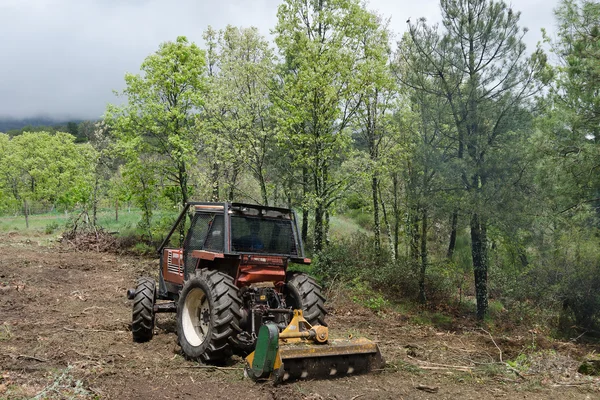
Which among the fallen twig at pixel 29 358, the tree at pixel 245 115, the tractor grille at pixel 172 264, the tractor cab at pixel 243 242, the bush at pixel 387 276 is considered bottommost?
the bush at pixel 387 276

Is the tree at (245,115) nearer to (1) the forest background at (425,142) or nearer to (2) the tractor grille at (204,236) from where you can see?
(1) the forest background at (425,142)

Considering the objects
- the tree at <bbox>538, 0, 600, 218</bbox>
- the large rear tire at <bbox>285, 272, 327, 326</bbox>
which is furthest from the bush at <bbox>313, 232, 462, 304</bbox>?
the large rear tire at <bbox>285, 272, 327, 326</bbox>

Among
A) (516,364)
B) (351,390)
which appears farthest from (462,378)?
(351,390)

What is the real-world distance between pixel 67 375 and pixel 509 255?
44.7 ft

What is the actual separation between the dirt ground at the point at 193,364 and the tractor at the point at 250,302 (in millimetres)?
243

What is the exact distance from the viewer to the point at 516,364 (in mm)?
7652

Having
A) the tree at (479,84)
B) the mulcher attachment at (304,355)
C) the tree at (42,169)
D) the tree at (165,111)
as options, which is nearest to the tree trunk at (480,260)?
the tree at (479,84)

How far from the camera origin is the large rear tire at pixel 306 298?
24.5ft

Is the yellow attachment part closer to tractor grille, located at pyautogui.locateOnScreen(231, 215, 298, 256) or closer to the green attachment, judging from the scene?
the green attachment

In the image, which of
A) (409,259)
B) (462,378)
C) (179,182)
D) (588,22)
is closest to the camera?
(462,378)

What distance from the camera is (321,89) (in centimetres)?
1545

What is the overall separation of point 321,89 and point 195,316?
986 cm

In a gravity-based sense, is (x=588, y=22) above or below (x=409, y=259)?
above

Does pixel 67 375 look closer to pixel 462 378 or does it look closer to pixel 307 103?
pixel 462 378
